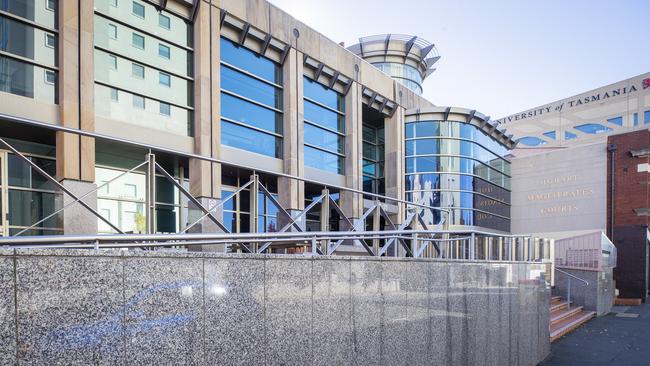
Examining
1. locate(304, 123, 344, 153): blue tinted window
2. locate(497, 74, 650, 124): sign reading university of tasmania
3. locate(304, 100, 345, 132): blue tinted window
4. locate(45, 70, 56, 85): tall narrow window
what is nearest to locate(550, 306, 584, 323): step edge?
locate(304, 123, 344, 153): blue tinted window

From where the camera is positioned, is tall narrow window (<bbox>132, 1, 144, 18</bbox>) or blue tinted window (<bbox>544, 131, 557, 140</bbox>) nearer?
tall narrow window (<bbox>132, 1, 144, 18</bbox>)

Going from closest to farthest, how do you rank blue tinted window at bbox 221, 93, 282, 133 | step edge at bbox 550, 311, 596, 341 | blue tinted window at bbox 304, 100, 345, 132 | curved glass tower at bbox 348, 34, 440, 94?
step edge at bbox 550, 311, 596, 341 < blue tinted window at bbox 221, 93, 282, 133 < blue tinted window at bbox 304, 100, 345, 132 < curved glass tower at bbox 348, 34, 440, 94

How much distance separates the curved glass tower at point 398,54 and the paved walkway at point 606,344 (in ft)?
75.4

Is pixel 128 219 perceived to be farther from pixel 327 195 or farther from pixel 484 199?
pixel 484 199

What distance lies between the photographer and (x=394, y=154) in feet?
74.4

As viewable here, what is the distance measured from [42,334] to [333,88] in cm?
1777

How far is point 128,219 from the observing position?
37.8 ft

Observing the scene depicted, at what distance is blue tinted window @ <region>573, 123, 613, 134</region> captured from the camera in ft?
155

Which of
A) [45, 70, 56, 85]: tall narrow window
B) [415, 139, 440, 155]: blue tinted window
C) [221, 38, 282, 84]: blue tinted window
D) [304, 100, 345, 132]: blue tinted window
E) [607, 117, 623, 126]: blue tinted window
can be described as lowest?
[415, 139, 440, 155]: blue tinted window

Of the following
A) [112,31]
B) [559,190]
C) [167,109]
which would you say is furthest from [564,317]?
[559,190]

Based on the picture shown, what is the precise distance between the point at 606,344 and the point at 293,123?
481 inches

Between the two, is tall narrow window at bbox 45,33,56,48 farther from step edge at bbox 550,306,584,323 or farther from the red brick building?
the red brick building

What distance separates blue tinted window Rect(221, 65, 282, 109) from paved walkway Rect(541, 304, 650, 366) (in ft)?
40.2

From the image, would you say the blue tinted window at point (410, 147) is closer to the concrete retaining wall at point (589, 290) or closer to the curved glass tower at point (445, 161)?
the curved glass tower at point (445, 161)
